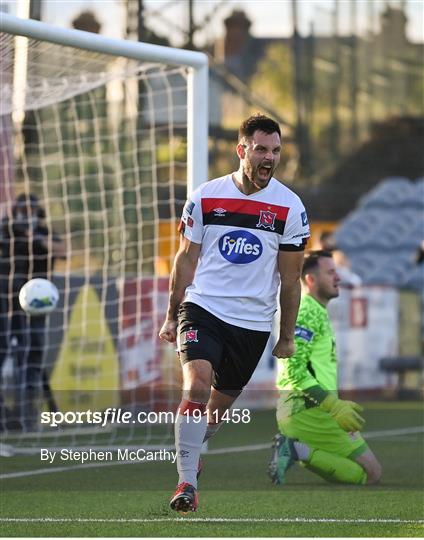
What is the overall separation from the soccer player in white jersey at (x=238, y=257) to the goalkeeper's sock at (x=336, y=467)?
2381 mm

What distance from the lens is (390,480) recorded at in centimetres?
942

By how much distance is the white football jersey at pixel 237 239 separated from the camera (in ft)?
22.7

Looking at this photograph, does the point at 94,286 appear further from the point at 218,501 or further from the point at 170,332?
the point at 170,332

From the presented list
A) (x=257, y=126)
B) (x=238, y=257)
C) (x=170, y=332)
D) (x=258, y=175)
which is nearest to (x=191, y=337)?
(x=170, y=332)

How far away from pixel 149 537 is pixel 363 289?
1152 centimetres

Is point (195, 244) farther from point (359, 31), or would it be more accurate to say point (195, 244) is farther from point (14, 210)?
point (359, 31)

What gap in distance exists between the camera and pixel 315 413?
941 cm

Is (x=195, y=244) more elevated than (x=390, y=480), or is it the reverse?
(x=195, y=244)

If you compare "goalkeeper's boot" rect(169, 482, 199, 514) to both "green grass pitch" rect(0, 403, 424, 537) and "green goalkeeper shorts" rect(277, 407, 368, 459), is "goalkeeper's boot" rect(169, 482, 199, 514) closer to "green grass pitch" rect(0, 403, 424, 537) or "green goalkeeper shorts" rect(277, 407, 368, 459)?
"green grass pitch" rect(0, 403, 424, 537)

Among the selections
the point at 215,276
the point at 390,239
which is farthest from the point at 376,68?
the point at 215,276

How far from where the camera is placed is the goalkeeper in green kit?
920cm

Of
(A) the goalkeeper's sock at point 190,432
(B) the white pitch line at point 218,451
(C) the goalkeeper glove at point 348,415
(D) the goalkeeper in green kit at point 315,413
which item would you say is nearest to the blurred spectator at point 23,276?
(B) the white pitch line at point 218,451

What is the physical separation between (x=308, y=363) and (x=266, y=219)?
2.41m

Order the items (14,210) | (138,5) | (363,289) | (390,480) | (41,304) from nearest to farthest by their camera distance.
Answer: (390,480) < (41,304) < (14,210) < (363,289) < (138,5)
